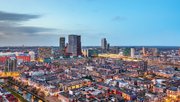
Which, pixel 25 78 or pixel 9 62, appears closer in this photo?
pixel 25 78

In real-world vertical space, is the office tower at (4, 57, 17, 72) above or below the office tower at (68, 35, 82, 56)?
below

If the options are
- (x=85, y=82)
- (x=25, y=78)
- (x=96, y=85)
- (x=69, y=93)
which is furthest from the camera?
(x=25, y=78)

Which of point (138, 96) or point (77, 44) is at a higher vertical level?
point (77, 44)

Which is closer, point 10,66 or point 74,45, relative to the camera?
point 10,66

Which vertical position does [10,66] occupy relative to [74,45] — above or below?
below

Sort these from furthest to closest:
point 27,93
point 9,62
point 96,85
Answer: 1. point 9,62
2. point 96,85
3. point 27,93

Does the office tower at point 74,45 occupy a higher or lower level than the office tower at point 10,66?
higher

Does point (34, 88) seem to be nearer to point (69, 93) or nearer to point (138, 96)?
point (69, 93)

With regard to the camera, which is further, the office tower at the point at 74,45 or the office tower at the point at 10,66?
the office tower at the point at 74,45

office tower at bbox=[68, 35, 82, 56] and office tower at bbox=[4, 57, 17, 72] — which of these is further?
office tower at bbox=[68, 35, 82, 56]

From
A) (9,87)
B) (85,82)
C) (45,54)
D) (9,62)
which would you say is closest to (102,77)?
(85,82)
